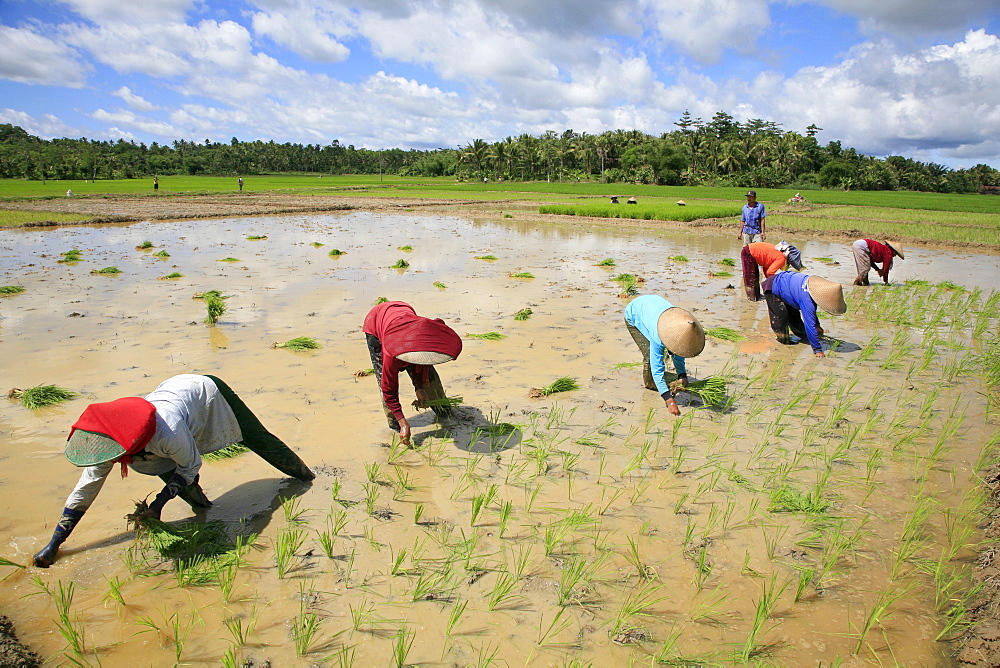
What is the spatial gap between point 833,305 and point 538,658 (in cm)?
423

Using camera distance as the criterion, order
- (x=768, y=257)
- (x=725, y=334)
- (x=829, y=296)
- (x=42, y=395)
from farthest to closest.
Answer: (x=768, y=257), (x=725, y=334), (x=829, y=296), (x=42, y=395)

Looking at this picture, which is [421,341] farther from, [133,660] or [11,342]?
[11,342]

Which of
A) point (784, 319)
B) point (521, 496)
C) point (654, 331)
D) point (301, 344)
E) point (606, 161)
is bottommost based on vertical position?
point (521, 496)

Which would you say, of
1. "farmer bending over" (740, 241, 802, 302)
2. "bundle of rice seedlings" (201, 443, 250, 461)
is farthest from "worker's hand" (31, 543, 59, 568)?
"farmer bending over" (740, 241, 802, 302)

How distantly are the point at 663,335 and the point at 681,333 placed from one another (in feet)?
0.51

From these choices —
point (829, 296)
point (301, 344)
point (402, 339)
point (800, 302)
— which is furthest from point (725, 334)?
point (301, 344)

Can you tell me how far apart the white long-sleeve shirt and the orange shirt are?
5.43 m

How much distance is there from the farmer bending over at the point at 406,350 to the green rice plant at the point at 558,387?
34.7 inches

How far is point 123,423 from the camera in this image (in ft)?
7.44

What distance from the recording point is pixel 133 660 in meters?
2.03

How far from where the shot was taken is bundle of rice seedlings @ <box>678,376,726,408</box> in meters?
4.18

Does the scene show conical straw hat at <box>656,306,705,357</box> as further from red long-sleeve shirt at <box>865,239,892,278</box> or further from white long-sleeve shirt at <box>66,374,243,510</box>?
red long-sleeve shirt at <box>865,239,892,278</box>

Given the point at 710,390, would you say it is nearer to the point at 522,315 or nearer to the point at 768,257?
the point at 522,315

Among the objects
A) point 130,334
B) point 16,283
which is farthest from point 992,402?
point 16,283
